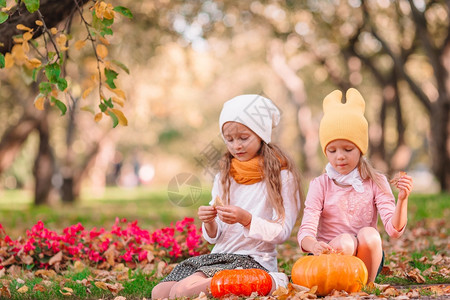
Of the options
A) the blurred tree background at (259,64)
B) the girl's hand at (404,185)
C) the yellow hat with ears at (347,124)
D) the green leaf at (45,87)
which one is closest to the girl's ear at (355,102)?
the yellow hat with ears at (347,124)

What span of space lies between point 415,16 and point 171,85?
34.1 ft

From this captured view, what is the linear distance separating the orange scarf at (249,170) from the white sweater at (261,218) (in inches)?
2.2

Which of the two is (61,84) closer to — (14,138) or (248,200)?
(248,200)

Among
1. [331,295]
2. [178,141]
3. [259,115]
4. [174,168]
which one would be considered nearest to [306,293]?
[331,295]

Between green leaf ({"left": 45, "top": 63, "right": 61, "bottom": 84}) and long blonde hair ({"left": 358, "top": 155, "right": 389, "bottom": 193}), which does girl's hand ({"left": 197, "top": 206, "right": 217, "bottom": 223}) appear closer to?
long blonde hair ({"left": 358, "top": 155, "right": 389, "bottom": 193})

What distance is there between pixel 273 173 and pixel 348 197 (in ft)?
1.77

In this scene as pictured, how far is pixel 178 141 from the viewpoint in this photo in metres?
50.2

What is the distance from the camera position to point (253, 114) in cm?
439

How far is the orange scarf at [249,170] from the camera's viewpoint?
14.6 feet

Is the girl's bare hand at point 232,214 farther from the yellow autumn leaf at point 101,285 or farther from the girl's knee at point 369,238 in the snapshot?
the yellow autumn leaf at point 101,285

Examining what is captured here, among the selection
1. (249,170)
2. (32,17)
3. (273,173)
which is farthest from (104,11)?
(273,173)

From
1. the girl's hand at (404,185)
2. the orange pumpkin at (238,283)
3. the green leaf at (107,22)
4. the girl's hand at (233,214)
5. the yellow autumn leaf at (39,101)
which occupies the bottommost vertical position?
the orange pumpkin at (238,283)

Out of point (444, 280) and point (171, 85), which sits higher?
point (171, 85)

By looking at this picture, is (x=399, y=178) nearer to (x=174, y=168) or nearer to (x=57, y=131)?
(x=57, y=131)
